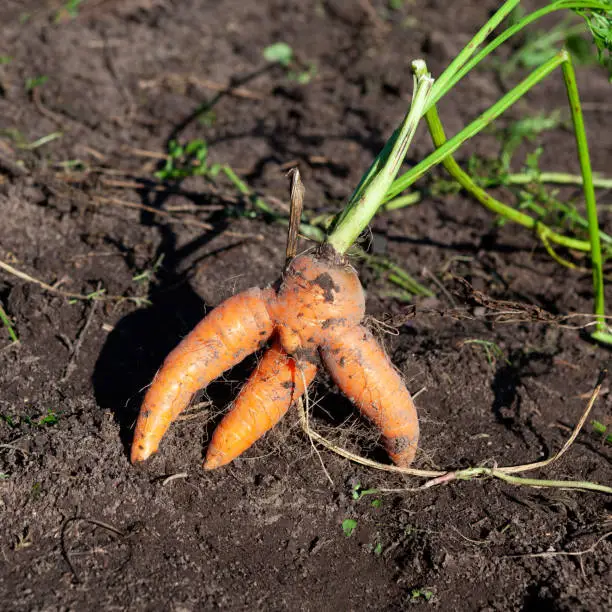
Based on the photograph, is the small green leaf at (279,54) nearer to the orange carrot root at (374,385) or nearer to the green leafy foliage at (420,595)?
the orange carrot root at (374,385)

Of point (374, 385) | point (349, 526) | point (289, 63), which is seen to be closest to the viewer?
point (349, 526)

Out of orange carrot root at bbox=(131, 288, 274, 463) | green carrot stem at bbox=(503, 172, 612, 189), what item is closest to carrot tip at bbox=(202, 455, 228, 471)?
orange carrot root at bbox=(131, 288, 274, 463)

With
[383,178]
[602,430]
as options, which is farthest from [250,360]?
[602,430]

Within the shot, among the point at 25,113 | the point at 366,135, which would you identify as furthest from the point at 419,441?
the point at 25,113

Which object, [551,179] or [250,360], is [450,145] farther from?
[551,179]

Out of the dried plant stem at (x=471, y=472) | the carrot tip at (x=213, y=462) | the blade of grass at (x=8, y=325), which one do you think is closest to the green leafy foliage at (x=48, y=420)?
the blade of grass at (x=8, y=325)

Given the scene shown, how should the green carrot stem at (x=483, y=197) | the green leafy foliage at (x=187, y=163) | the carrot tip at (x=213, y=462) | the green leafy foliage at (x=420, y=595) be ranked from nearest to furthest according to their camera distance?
the green leafy foliage at (x=420, y=595) → the carrot tip at (x=213, y=462) → the green carrot stem at (x=483, y=197) → the green leafy foliage at (x=187, y=163)
